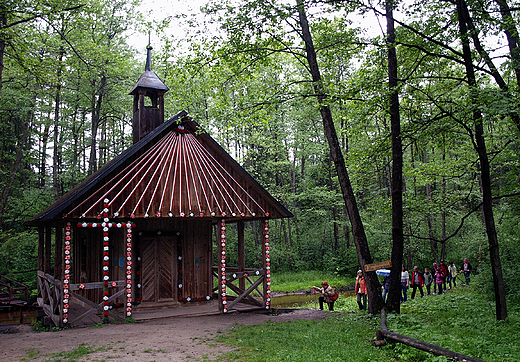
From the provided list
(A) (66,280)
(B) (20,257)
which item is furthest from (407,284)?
(B) (20,257)

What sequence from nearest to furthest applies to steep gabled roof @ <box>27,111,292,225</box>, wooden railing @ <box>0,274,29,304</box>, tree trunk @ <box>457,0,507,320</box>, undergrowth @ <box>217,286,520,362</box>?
undergrowth @ <box>217,286,520,362</box>
tree trunk @ <box>457,0,507,320</box>
steep gabled roof @ <box>27,111,292,225</box>
wooden railing @ <box>0,274,29,304</box>

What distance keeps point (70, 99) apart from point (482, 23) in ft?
80.1

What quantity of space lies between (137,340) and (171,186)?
465 cm

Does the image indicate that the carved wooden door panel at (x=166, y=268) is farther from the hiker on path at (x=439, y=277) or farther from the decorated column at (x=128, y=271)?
the hiker on path at (x=439, y=277)

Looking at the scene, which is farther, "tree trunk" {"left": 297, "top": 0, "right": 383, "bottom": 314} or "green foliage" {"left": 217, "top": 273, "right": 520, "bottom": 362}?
"tree trunk" {"left": 297, "top": 0, "right": 383, "bottom": 314}

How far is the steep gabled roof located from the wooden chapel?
0.03 m

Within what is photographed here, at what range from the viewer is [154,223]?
14.0m

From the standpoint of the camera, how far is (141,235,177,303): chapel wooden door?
1376cm

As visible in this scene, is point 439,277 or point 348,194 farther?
point 439,277

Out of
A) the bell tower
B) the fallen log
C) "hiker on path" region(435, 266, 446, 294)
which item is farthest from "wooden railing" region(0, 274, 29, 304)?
"hiker on path" region(435, 266, 446, 294)

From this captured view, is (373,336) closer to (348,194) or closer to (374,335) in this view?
(374,335)

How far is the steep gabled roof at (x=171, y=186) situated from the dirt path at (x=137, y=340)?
2.90 metres

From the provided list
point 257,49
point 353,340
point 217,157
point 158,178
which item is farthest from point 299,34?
point 353,340

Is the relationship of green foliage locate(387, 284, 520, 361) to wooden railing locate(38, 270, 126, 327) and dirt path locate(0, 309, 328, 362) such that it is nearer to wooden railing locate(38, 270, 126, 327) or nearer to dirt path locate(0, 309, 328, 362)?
dirt path locate(0, 309, 328, 362)
